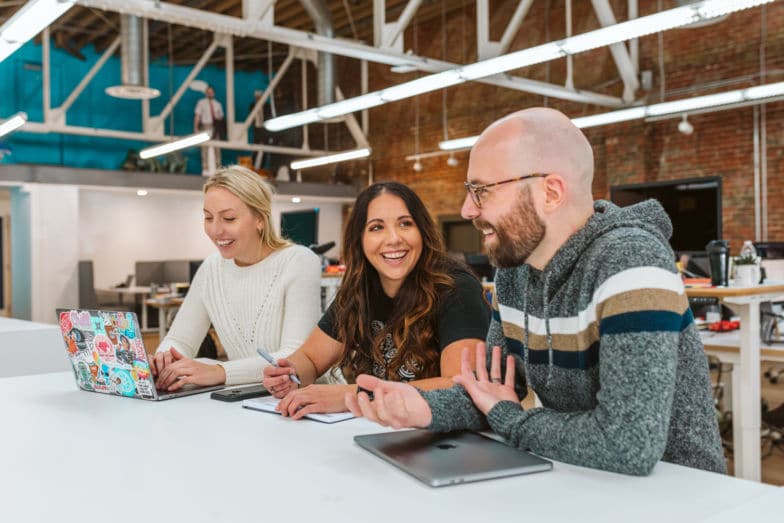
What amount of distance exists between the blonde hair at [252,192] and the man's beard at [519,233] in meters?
1.40

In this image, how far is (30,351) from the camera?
10.4 ft

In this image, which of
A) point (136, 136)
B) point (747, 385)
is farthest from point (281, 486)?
point (136, 136)

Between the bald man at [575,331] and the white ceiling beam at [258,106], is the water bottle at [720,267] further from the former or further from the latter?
the white ceiling beam at [258,106]

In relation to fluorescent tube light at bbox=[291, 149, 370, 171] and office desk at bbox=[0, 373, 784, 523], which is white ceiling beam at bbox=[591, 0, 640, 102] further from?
office desk at bbox=[0, 373, 784, 523]

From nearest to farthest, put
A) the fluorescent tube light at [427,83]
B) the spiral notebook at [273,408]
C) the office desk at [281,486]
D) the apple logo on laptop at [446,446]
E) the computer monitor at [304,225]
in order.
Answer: the office desk at [281,486], the apple logo on laptop at [446,446], the spiral notebook at [273,408], the fluorescent tube light at [427,83], the computer monitor at [304,225]

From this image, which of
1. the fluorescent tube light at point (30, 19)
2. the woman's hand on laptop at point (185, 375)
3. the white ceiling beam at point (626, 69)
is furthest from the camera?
the white ceiling beam at point (626, 69)

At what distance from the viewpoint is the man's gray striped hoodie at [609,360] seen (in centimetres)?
114

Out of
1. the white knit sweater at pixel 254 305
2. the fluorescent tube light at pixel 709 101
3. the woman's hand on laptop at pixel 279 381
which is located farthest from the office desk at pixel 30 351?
the fluorescent tube light at pixel 709 101

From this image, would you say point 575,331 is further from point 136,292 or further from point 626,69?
point 136,292

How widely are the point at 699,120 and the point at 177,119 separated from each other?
9.48 metres

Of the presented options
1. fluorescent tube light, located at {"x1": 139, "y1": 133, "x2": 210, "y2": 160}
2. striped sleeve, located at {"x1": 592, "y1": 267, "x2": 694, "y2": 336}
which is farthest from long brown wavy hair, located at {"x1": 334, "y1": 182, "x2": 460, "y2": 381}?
fluorescent tube light, located at {"x1": 139, "y1": 133, "x2": 210, "y2": 160}

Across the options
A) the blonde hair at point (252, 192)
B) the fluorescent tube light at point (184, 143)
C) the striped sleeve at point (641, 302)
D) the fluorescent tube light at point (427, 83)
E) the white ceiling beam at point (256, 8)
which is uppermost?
the white ceiling beam at point (256, 8)

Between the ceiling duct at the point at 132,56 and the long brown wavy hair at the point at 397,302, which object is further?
the ceiling duct at the point at 132,56

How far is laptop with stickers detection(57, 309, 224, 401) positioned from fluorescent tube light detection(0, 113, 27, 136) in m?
7.19
